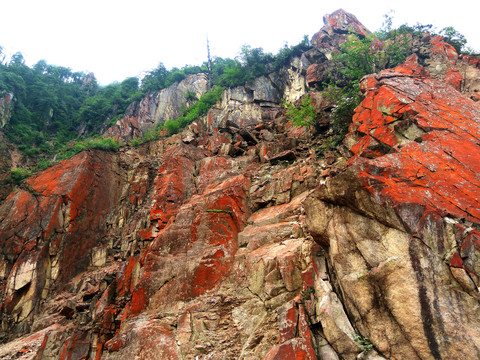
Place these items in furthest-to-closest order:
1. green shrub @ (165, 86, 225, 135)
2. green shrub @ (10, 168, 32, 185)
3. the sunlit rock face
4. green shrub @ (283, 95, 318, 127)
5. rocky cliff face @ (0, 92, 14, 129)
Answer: green shrub @ (165, 86, 225, 135) < rocky cliff face @ (0, 92, 14, 129) < the sunlit rock face < green shrub @ (10, 168, 32, 185) < green shrub @ (283, 95, 318, 127)

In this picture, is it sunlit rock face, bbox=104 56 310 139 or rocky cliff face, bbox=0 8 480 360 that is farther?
sunlit rock face, bbox=104 56 310 139

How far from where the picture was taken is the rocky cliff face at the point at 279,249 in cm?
578

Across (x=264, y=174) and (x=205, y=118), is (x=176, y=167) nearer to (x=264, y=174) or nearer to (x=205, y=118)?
(x=264, y=174)

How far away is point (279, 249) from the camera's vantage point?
9531 mm

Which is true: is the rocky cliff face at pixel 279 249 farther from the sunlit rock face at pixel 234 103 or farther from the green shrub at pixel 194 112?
the green shrub at pixel 194 112

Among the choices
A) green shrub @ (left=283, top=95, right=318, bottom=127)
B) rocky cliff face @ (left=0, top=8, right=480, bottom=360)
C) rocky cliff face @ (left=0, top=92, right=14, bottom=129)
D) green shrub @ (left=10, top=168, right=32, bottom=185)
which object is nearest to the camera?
rocky cliff face @ (left=0, top=8, right=480, bottom=360)

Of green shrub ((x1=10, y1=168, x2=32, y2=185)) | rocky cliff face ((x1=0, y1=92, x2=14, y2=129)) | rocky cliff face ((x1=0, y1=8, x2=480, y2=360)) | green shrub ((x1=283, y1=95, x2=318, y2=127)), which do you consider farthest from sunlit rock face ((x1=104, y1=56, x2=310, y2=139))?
rocky cliff face ((x1=0, y1=92, x2=14, y2=129))

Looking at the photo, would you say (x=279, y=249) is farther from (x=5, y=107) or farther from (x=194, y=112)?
(x=5, y=107)

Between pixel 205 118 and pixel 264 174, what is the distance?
15946 mm

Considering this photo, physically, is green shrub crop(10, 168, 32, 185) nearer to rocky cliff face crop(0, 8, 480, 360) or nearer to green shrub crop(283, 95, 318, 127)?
rocky cliff face crop(0, 8, 480, 360)

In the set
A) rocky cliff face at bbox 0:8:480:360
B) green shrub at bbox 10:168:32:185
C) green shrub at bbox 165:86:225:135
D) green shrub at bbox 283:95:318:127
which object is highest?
green shrub at bbox 165:86:225:135

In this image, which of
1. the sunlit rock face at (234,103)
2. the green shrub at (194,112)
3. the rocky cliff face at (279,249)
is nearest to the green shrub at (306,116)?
the rocky cliff face at (279,249)

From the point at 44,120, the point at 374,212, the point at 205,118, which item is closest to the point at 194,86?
the point at 205,118

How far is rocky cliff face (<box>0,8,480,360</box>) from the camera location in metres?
5.78
